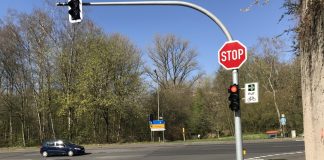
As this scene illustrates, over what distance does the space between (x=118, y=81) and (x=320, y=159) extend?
2096 inches

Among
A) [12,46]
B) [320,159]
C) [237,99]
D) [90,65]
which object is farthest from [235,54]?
[12,46]

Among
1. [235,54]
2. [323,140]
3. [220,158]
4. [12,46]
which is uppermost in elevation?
[12,46]

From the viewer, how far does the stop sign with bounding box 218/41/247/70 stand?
12406mm

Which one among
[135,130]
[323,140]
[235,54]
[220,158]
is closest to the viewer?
[323,140]

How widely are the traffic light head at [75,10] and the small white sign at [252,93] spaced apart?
5.44m

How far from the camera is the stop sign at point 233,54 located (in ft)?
40.7

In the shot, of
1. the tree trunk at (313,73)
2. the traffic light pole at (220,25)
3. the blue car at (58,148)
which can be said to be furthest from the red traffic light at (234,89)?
the blue car at (58,148)

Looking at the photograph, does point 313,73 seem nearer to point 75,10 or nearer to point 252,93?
point 252,93

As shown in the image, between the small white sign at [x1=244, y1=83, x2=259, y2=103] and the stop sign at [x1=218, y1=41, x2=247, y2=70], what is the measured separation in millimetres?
819

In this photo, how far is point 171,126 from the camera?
71.9 meters

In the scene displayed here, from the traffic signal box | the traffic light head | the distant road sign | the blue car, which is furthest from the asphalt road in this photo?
the distant road sign

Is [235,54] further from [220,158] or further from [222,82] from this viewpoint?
[222,82]

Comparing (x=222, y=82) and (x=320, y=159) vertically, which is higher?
(x=222, y=82)

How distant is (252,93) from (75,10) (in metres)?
5.79
